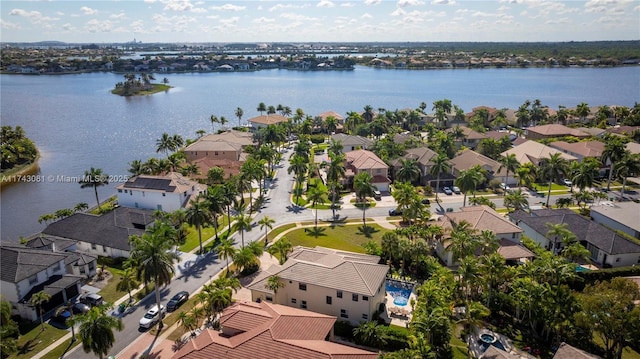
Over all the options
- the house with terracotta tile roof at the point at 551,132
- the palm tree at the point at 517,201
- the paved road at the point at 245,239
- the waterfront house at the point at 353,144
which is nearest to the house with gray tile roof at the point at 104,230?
the paved road at the point at 245,239

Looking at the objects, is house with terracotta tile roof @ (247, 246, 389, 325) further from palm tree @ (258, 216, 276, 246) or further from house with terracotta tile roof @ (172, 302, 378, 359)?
palm tree @ (258, 216, 276, 246)

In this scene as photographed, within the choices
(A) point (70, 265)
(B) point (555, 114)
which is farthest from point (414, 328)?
(B) point (555, 114)

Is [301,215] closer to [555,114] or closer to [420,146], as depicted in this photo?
[420,146]

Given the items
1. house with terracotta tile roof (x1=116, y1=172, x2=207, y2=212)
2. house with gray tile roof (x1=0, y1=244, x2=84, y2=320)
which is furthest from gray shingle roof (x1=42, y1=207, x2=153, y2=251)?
house with gray tile roof (x1=0, y1=244, x2=84, y2=320)

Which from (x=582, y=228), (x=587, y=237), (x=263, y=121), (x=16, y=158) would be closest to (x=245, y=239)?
(x=587, y=237)

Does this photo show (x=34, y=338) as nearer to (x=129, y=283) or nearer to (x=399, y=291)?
(x=129, y=283)
